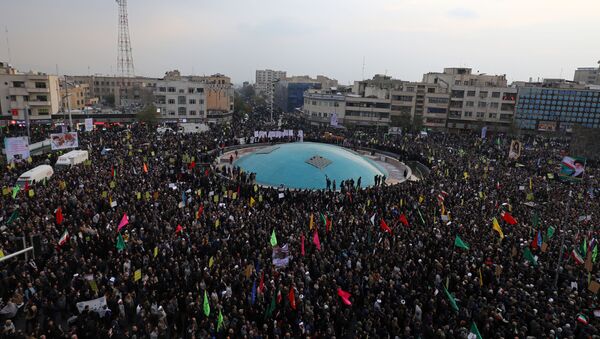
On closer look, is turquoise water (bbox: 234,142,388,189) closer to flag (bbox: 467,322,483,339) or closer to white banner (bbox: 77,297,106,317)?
white banner (bbox: 77,297,106,317)

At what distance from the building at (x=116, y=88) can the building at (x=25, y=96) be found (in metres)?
39.9

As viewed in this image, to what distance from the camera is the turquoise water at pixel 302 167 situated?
30781mm

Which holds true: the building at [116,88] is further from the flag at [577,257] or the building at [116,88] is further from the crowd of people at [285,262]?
the flag at [577,257]

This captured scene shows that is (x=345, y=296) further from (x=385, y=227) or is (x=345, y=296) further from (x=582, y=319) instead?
(x=582, y=319)

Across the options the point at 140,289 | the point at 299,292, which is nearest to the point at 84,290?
the point at 140,289

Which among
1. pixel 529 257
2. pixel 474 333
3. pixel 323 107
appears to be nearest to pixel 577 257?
pixel 529 257

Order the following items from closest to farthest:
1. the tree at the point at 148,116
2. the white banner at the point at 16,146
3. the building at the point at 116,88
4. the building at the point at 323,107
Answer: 1. the white banner at the point at 16,146
2. the tree at the point at 148,116
3. the building at the point at 323,107
4. the building at the point at 116,88

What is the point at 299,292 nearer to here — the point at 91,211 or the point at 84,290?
the point at 84,290

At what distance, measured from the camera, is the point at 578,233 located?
19.9 m

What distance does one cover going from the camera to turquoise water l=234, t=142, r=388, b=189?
30.8 meters

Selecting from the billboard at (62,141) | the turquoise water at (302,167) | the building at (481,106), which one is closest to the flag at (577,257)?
the turquoise water at (302,167)

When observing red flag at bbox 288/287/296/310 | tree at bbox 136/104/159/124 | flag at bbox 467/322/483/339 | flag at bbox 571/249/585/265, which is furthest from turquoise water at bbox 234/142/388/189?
tree at bbox 136/104/159/124

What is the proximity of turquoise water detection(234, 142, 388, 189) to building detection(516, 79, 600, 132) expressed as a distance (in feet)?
156

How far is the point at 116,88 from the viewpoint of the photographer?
350 feet
